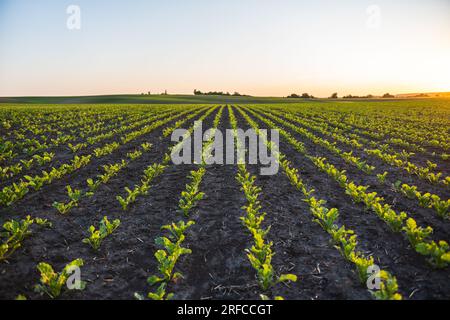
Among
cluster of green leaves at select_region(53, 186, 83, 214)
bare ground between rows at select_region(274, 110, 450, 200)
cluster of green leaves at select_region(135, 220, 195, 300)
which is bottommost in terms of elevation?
cluster of green leaves at select_region(135, 220, 195, 300)

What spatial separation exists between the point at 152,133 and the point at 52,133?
5219 mm

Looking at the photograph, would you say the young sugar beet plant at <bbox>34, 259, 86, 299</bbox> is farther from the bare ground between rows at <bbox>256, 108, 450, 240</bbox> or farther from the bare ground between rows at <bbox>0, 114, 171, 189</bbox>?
the bare ground between rows at <bbox>256, 108, 450, 240</bbox>

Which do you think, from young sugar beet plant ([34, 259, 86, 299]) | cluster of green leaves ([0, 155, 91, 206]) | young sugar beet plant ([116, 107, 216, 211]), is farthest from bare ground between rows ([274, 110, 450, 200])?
cluster of green leaves ([0, 155, 91, 206])

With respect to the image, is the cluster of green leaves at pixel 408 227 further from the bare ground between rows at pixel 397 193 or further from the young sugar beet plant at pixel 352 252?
the young sugar beet plant at pixel 352 252

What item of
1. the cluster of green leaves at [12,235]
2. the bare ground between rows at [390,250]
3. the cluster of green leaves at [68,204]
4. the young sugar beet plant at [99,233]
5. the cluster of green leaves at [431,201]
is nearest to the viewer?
the bare ground between rows at [390,250]

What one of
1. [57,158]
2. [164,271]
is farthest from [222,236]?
[57,158]

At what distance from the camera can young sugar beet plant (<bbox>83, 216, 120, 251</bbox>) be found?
5051mm

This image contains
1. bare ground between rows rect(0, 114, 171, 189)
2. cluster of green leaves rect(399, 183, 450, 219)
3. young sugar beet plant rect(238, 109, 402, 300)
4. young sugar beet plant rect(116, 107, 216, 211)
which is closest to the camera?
young sugar beet plant rect(238, 109, 402, 300)

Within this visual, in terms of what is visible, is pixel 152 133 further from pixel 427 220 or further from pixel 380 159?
pixel 427 220

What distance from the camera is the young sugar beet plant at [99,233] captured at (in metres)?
5.05

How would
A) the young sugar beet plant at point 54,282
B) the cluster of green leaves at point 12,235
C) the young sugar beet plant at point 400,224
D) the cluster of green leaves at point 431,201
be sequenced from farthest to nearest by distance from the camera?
the cluster of green leaves at point 431,201
the cluster of green leaves at point 12,235
the young sugar beet plant at point 400,224
the young sugar beet plant at point 54,282

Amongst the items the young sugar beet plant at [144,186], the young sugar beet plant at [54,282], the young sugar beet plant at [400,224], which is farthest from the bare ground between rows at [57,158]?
the young sugar beet plant at [400,224]
